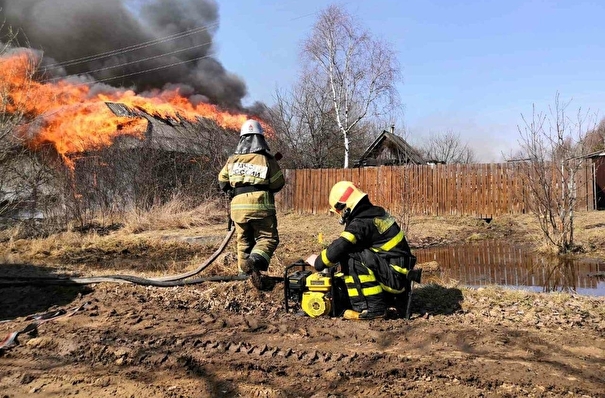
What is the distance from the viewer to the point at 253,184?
5.52 meters

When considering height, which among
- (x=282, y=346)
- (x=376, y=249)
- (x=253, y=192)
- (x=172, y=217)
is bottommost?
(x=282, y=346)

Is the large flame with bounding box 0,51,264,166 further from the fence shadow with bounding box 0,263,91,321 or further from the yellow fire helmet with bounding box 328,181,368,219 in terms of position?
the yellow fire helmet with bounding box 328,181,368,219

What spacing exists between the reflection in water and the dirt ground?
91.6 inches

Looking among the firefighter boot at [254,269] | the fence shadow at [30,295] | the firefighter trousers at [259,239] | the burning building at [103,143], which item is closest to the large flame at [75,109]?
the burning building at [103,143]

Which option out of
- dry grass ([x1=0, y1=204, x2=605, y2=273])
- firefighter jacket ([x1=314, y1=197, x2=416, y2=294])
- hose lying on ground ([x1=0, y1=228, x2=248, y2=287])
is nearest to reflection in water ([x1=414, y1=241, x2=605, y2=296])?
dry grass ([x1=0, y1=204, x2=605, y2=273])

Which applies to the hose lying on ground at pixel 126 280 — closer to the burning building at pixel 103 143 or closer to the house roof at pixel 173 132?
the burning building at pixel 103 143

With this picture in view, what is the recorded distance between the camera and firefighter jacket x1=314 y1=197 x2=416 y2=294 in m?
4.18

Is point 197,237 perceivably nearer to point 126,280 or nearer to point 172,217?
point 172,217

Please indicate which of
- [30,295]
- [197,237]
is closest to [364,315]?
[30,295]

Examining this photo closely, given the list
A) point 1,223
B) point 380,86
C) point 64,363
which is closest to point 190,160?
point 1,223

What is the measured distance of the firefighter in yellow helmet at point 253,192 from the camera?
18.0ft

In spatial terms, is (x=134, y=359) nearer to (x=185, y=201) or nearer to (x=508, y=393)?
(x=508, y=393)

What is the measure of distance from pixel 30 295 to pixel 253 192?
2.91m

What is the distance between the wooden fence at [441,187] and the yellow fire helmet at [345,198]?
37.8 ft
